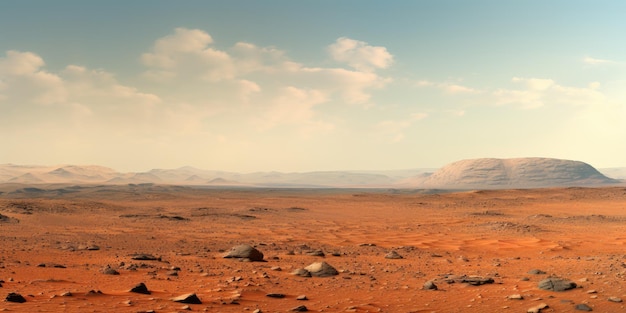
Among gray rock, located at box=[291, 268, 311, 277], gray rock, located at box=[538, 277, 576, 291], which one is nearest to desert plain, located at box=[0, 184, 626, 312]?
gray rock, located at box=[538, 277, 576, 291]

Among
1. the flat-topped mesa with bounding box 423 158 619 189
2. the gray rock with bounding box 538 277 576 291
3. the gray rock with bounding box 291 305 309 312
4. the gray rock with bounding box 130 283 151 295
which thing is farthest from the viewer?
the flat-topped mesa with bounding box 423 158 619 189

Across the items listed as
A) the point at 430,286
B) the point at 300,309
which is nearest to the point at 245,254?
the point at 430,286

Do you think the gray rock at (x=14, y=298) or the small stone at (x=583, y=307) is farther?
the small stone at (x=583, y=307)

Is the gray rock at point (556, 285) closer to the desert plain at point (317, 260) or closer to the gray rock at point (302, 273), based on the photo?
the desert plain at point (317, 260)

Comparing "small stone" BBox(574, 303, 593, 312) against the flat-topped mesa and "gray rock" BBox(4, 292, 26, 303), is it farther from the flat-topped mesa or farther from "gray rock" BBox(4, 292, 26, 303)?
the flat-topped mesa

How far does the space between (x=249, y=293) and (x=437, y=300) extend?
3.53m

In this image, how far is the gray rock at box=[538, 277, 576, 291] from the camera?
30.0 feet

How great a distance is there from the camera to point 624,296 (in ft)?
28.0

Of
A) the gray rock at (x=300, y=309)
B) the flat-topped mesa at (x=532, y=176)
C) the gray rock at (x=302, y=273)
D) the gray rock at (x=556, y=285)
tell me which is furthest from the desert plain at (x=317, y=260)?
the flat-topped mesa at (x=532, y=176)

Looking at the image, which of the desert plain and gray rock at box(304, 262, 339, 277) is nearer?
the desert plain

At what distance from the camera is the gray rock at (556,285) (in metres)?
9.13

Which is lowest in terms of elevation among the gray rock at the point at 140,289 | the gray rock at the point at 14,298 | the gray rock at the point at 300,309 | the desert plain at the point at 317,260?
the desert plain at the point at 317,260

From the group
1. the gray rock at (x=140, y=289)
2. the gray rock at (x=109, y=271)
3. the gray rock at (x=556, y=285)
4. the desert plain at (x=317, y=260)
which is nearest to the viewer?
the desert plain at (x=317, y=260)

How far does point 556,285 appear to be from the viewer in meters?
9.23
